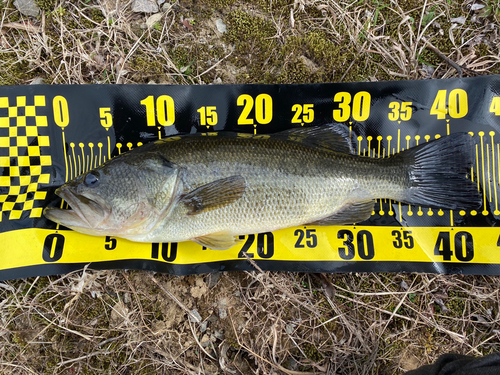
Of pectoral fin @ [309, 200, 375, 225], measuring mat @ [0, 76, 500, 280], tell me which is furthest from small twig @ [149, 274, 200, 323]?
pectoral fin @ [309, 200, 375, 225]

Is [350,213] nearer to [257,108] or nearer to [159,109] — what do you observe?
[257,108]

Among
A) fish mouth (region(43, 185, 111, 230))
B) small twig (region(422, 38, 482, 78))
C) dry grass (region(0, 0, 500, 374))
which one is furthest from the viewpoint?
small twig (region(422, 38, 482, 78))

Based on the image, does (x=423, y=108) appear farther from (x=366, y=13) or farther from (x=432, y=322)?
(x=432, y=322)

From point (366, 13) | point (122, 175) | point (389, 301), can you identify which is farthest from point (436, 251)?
point (122, 175)

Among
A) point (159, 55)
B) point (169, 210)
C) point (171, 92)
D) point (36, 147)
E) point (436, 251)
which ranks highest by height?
point (159, 55)

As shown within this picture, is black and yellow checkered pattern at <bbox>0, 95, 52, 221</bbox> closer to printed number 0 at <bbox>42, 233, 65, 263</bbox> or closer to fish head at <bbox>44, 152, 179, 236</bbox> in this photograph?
printed number 0 at <bbox>42, 233, 65, 263</bbox>

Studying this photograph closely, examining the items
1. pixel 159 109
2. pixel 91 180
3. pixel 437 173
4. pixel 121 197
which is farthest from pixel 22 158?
pixel 437 173

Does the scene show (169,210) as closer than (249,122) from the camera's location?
Yes
